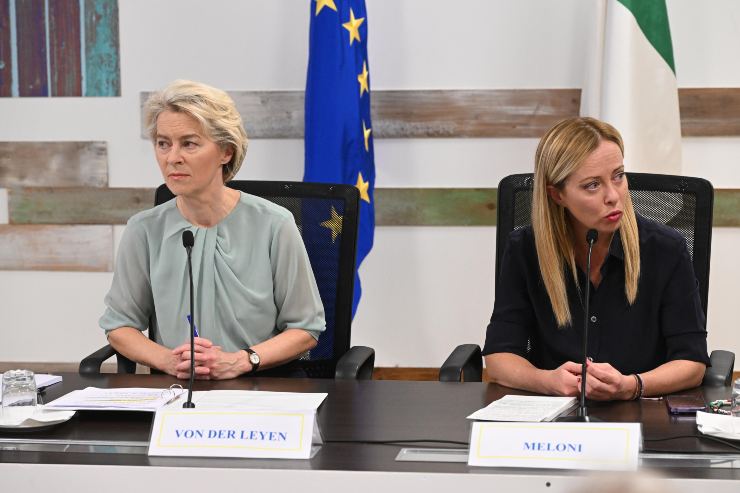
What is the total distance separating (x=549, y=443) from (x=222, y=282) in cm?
121

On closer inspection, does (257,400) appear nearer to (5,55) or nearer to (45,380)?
(45,380)

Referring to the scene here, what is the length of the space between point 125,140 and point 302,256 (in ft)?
6.80

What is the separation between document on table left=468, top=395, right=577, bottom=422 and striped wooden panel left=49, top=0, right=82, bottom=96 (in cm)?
298

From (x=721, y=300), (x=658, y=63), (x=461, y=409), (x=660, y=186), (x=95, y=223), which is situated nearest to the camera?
(x=461, y=409)

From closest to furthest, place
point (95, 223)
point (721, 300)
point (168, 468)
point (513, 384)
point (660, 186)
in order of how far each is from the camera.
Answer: point (168, 468) → point (513, 384) → point (660, 186) → point (721, 300) → point (95, 223)

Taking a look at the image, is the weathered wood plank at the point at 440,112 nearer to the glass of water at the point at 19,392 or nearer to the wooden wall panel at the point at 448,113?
the wooden wall panel at the point at 448,113

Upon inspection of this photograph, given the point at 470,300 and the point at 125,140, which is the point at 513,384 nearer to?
the point at 470,300

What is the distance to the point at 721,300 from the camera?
4.10 metres

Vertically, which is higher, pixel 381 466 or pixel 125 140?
pixel 125 140

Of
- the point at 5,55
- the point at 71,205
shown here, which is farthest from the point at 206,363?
the point at 5,55

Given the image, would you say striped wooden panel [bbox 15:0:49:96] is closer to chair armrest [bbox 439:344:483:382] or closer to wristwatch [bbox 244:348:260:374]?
wristwatch [bbox 244:348:260:374]

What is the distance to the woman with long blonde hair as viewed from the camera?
2189mm

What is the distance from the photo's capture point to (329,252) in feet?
8.50

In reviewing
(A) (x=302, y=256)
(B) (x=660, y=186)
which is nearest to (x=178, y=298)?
(A) (x=302, y=256)
